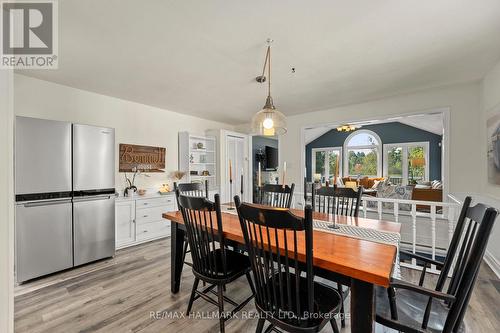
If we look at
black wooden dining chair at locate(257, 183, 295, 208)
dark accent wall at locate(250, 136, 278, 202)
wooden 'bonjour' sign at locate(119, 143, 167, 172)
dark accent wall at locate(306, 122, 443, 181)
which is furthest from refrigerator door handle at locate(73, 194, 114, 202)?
dark accent wall at locate(306, 122, 443, 181)

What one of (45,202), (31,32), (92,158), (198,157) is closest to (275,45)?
(31,32)

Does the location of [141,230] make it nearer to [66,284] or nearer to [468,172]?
[66,284]

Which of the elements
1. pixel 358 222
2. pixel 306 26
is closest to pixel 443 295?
pixel 358 222

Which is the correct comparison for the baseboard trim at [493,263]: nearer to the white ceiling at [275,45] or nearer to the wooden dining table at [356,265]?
the white ceiling at [275,45]

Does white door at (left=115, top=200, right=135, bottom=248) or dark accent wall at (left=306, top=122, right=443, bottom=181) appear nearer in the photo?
white door at (left=115, top=200, right=135, bottom=248)

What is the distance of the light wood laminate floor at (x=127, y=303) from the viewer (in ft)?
5.96

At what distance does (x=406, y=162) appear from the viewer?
8.17 metres

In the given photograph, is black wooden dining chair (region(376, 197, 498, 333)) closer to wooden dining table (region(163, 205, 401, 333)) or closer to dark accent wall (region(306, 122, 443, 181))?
wooden dining table (region(163, 205, 401, 333))

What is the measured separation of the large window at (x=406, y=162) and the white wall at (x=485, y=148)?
5307 mm

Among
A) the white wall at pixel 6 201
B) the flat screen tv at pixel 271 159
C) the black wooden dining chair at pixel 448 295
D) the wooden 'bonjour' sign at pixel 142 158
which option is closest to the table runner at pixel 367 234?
the black wooden dining chair at pixel 448 295

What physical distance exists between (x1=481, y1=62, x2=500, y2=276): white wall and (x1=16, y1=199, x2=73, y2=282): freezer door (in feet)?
16.6

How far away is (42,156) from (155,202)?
1.69 m

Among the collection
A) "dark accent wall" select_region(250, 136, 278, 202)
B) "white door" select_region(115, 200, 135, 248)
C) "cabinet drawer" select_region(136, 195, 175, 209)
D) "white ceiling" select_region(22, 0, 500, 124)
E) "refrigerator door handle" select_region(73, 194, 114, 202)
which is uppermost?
"white ceiling" select_region(22, 0, 500, 124)

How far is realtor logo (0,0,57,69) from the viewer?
1.27 meters
